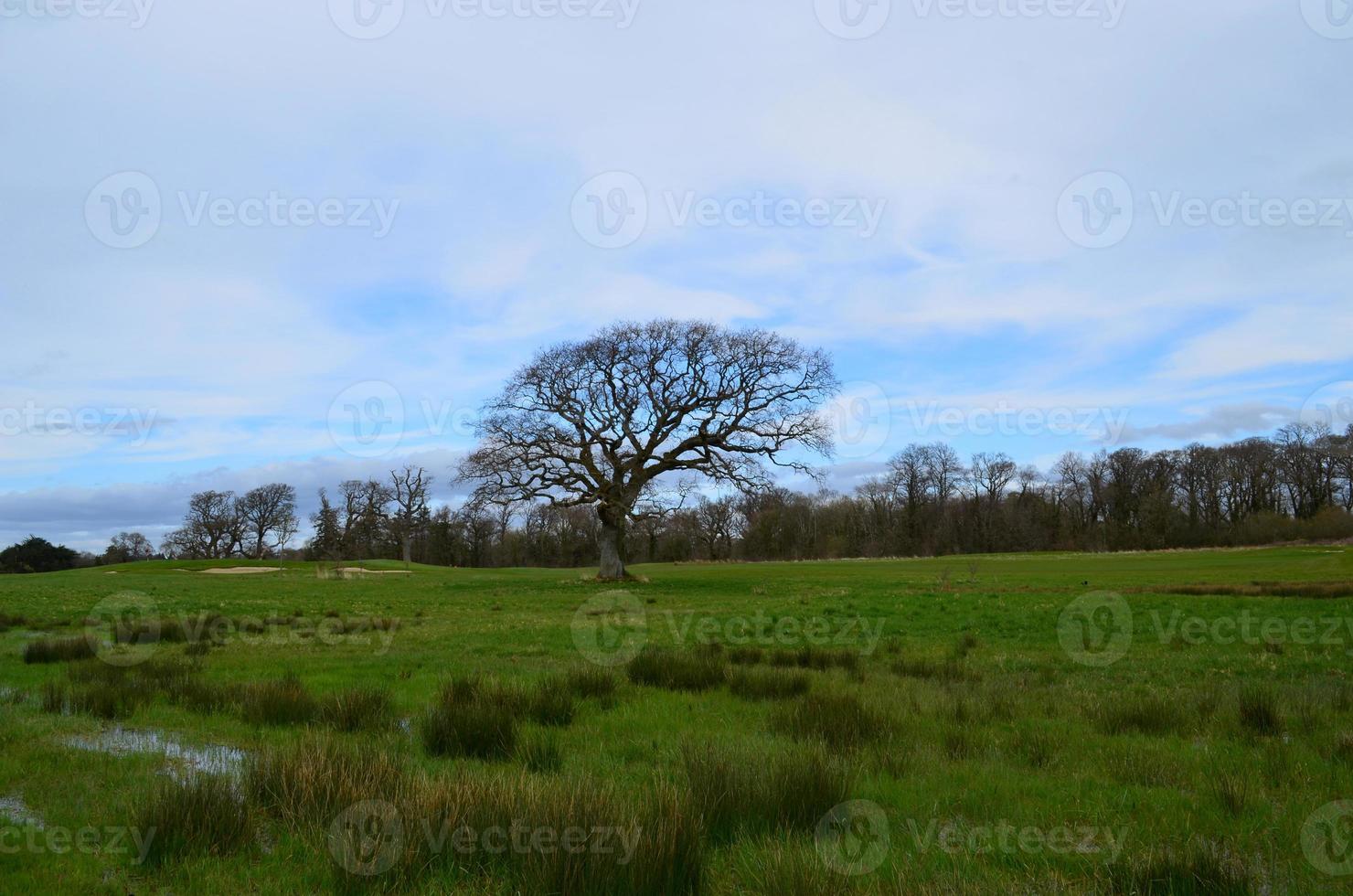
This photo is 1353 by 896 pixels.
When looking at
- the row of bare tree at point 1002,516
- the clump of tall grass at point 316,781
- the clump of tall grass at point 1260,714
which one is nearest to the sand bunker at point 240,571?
the row of bare tree at point 1002,516

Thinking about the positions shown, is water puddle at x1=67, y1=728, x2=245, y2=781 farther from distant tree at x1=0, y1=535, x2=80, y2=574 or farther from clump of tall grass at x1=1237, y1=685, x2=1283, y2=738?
distant tree at x1=0, y1=535, x2=80, y2=574

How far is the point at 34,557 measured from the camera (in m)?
84.6

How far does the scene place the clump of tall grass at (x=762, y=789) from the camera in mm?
4605

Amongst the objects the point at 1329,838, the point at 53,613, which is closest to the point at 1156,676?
the point at 1329,838

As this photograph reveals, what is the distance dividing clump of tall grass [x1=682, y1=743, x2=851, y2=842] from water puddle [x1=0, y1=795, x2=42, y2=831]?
152 inches

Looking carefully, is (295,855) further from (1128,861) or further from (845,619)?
(845,619)

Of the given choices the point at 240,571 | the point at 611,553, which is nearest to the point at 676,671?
the point at 611,553

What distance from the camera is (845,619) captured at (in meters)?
18.0

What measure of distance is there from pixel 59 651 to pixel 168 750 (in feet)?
23.5

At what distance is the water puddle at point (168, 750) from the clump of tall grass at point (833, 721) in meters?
4.46

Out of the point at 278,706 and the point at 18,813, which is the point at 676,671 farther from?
the point at 18,813

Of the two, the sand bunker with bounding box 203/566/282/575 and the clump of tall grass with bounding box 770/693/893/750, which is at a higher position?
the clump of tall grass with bounding box 770/693/893/750

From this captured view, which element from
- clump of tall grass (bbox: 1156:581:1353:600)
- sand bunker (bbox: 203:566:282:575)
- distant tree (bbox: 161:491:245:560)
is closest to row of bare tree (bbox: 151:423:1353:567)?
distant tree (bbox: 161:491:245:560)

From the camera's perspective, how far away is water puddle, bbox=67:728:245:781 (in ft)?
18.5
